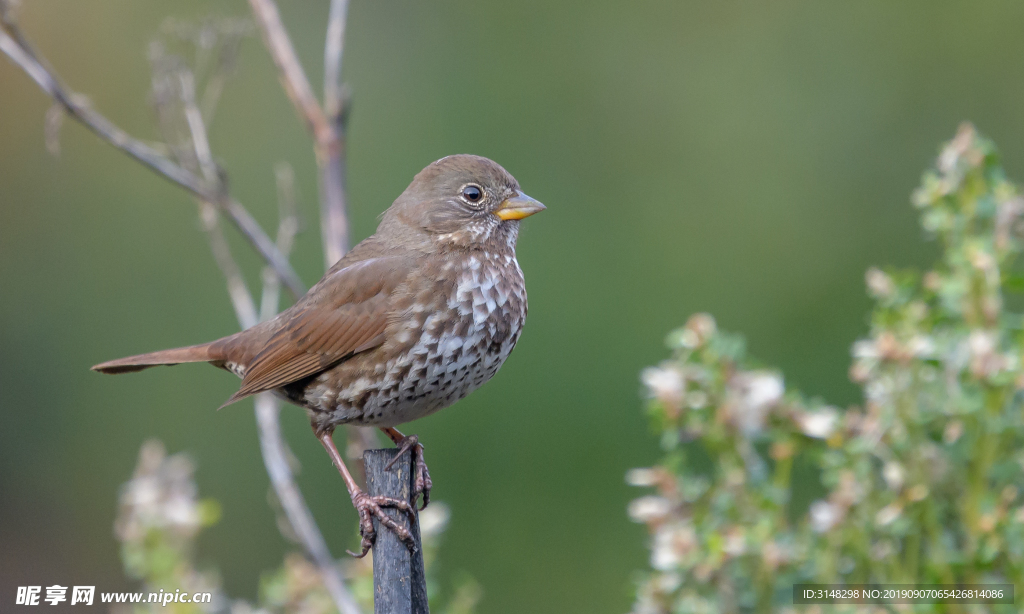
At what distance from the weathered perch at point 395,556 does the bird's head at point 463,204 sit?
2.93 feet

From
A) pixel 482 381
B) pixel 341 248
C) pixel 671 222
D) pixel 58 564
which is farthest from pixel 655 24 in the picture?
pixel 58 564

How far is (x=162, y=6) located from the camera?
7.39 m

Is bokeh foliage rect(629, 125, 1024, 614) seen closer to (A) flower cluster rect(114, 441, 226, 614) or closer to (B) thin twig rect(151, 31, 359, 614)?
(B) thin twig rect(151, 31, 359, 614)

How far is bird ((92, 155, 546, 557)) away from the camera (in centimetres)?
347

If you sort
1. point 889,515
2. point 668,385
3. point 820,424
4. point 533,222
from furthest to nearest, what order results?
point 533,222 → point 668,385 → point 820,424 → point 889,515

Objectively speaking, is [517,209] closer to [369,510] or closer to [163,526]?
[369,510]

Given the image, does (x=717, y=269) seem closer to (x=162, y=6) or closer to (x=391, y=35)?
(x=391, y=35)

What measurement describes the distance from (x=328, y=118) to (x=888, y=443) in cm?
233

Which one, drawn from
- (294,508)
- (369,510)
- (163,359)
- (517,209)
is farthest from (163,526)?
(517,209)

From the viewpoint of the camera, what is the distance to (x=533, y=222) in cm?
655

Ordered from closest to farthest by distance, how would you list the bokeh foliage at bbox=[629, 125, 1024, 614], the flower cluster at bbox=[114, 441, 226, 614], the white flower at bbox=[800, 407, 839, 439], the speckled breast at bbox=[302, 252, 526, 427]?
the bokeh foliage at bbox=[629, 125, 1024, 614] → the white flower at bbox=[800, 407, 839, 439] → the speckled breast at bbox=[302, 252, 526, 427] → the flower cluster at bbox=[114, 441, 226, 614]

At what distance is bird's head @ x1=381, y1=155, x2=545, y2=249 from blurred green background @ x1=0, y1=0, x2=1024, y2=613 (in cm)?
247

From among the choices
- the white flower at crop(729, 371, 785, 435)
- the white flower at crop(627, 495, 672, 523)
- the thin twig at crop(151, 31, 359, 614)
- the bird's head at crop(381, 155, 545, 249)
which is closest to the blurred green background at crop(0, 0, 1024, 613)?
the thin twig at crop(151, 31, 359, 614)

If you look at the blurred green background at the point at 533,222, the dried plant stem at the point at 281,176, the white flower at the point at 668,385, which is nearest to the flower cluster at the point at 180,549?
the dried plant stem at the point at 281,176
